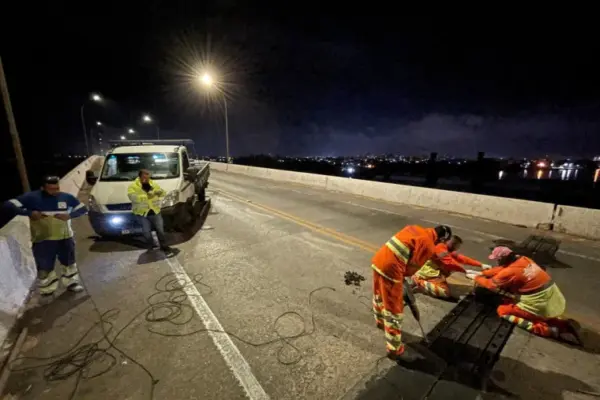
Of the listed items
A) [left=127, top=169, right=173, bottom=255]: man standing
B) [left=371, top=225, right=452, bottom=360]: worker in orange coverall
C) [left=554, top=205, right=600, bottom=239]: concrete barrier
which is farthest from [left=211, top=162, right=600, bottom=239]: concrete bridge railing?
[left=127, top=169, right=173, bottom=255]: man standing

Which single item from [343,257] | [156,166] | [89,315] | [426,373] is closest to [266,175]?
[156,166]

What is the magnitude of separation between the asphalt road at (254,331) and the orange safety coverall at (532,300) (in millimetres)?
191

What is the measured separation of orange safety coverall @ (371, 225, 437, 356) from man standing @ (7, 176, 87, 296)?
4.82 m

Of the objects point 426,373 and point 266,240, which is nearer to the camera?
point 426,373

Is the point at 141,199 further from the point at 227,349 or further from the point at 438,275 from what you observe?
the point at 438,275

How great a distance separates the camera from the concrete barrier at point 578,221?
290 inches

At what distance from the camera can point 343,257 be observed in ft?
19.6

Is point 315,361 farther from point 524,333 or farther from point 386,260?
point 524,333

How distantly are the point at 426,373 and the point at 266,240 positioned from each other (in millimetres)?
4704

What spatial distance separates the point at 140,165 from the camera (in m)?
7.94

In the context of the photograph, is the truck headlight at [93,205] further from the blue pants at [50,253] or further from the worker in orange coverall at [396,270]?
the worker in orange coverall at [396,270]

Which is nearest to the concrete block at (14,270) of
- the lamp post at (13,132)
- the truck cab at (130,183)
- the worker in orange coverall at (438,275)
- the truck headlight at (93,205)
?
the truck headlight at (93,205)

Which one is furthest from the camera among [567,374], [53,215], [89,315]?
[53,215]

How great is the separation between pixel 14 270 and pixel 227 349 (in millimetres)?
3737
